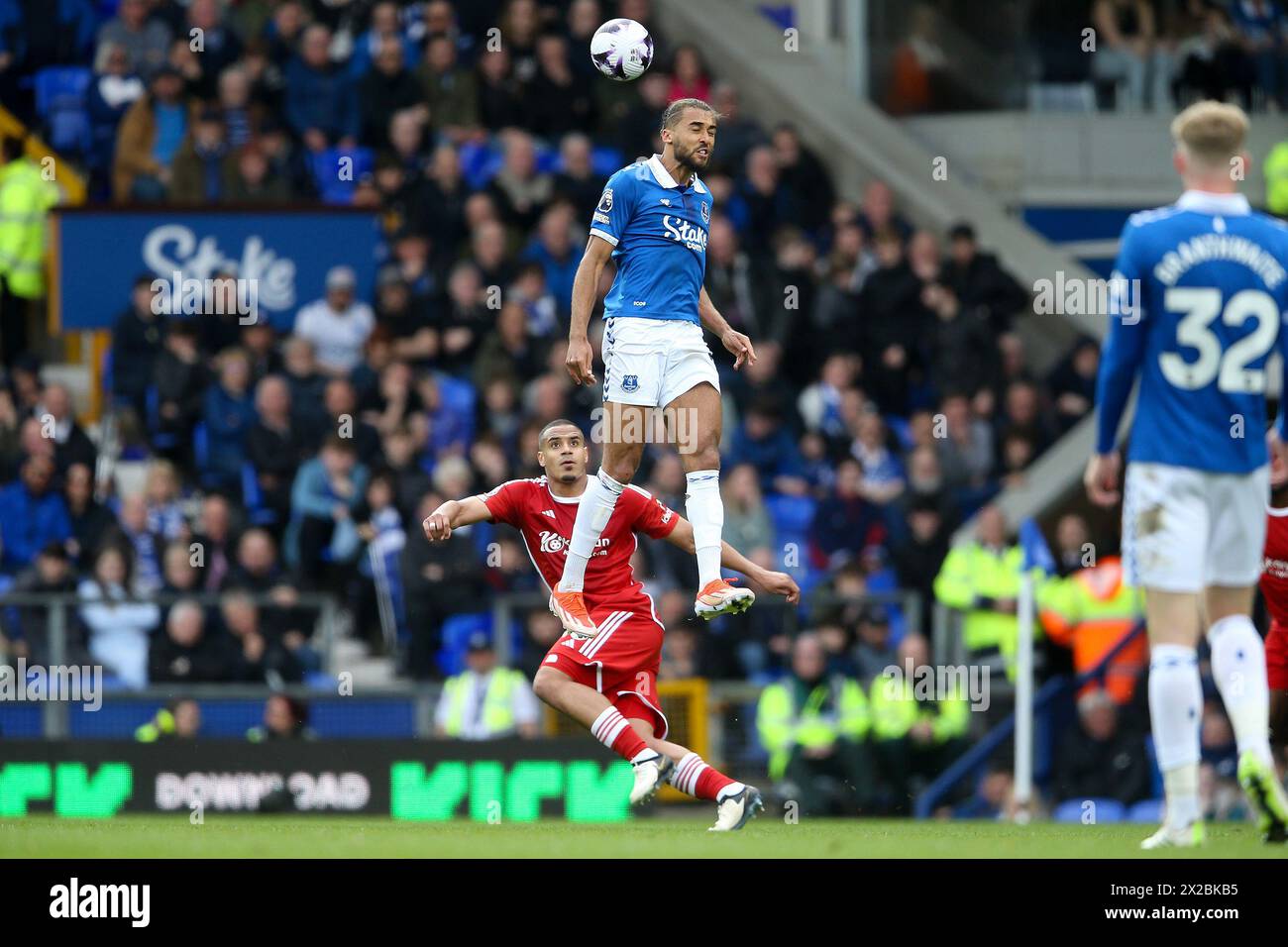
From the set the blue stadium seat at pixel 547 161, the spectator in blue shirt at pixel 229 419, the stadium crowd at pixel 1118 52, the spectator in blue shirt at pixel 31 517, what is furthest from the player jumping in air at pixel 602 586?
the stadium crowd at pixel 1118 52

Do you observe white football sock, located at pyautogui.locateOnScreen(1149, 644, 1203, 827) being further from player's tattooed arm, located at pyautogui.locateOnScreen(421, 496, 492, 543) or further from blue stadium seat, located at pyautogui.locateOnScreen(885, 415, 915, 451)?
blue stadium seat, located at pyautogui.locateOnScreen(885, 415, 915, 451)

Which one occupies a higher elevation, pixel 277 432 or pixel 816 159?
pixel 816 159

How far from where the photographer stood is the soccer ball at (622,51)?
36.6ft

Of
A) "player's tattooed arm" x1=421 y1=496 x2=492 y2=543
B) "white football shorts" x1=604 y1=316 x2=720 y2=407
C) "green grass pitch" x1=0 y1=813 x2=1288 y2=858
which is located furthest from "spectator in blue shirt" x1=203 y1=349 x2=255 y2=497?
"white football shorts" x1=604 y1=316 x2=720 y2=407

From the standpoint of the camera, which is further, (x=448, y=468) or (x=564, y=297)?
(x=564, y=297)

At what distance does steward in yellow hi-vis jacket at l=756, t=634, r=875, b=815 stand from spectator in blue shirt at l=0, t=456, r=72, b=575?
18.5 feet

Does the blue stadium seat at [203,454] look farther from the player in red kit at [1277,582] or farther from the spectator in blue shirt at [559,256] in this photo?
the player in red kit at [1277,582]

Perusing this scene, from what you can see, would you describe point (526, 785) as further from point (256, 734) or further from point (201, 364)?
point (201, 364)

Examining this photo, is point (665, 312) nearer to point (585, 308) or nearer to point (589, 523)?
point (585, 308)

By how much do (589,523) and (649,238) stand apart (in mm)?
1394

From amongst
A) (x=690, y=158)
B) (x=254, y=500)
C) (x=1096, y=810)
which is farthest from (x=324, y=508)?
(x=690, y=158)

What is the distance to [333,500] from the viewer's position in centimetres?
1800

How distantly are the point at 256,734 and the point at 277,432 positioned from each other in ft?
9.28
